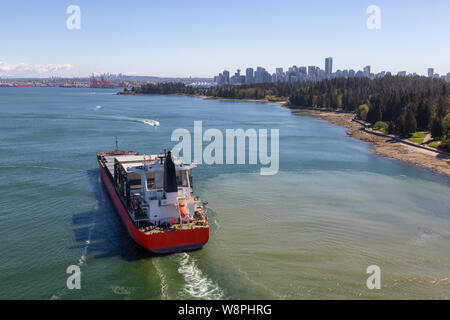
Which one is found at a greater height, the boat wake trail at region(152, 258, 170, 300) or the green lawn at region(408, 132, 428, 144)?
the green lawn at region(408, 132, 428, 144)

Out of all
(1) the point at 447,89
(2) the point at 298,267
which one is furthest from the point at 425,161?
(1) the point at 447,89

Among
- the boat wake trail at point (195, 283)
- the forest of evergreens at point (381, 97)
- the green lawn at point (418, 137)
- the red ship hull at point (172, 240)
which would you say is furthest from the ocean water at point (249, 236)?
the forest of evergreens at point (381, 97)

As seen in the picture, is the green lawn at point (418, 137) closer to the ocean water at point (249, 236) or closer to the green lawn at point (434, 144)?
the green lawn at point (434, 144)

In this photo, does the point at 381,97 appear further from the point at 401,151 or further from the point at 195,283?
the point at 195,283

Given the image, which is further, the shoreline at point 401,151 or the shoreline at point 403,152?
the shoreline at point 401,151

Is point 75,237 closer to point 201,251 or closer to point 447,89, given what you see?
point 201,251

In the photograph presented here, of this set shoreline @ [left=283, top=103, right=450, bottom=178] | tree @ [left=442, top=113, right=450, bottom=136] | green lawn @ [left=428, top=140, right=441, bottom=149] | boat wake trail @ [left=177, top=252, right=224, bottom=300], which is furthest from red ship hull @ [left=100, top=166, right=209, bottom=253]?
tree @ [left=442, top=113, right=450, bottom=136]

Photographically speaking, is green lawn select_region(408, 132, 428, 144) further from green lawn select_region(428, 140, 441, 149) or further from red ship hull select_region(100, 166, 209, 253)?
red ship hull select_region(100, 166, 209, 253)
